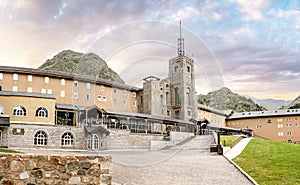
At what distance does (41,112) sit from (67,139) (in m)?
5.34

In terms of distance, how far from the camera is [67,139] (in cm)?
3822

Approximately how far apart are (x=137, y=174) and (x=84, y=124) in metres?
28.5

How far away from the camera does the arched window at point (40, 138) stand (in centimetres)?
3597

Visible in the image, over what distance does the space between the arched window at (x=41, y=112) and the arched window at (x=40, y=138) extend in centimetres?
350

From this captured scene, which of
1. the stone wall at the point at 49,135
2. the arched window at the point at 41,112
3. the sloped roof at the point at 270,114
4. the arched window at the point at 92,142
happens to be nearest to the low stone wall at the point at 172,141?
the arched window at the point at 92,142

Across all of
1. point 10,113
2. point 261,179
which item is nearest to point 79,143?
point 10,113

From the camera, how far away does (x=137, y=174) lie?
511 inches

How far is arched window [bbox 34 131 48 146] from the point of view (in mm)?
35969

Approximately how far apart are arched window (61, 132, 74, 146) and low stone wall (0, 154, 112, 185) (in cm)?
3078

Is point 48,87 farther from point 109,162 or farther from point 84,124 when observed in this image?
point 109,162

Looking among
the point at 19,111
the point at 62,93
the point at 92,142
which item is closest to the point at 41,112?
the point at 19,111

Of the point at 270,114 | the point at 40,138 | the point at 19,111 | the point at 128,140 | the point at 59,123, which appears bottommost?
the point at 128,140

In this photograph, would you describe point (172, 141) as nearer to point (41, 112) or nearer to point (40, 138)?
point (40, 138)

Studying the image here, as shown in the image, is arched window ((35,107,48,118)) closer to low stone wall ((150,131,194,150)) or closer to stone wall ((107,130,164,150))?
stone wall ((107,130,164,150))
